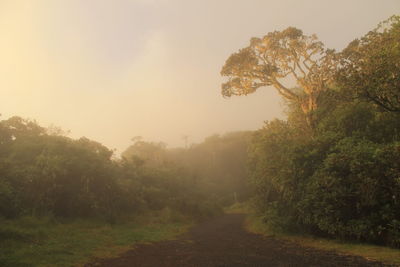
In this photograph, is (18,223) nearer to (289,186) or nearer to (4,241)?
(4,241)

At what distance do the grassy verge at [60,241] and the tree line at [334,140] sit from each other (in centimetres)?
718

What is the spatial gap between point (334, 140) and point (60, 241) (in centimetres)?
1237

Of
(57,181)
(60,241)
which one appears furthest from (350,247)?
(57,181)

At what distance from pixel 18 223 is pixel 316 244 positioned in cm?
1303

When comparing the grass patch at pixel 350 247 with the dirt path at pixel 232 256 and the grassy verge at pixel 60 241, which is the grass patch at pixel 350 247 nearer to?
the dirt path at pixel 232 256

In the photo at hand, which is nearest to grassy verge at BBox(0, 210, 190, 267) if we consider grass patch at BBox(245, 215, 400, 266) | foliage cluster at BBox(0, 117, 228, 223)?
foliage cluster at BBox(0, 117, 228, 223)

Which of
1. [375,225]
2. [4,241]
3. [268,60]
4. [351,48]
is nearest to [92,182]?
[4,241]

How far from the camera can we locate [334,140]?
13.3 m

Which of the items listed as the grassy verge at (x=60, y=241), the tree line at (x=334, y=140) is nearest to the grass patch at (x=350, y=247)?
the tree line at (x=334, y=140)

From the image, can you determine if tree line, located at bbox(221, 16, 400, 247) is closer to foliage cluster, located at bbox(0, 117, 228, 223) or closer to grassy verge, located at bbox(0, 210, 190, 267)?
grassy verge, located at bbox(0, 210, 190, 267)

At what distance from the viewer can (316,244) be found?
12.0 metres

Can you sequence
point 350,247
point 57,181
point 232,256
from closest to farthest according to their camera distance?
point 232,256, point 350,247, point 57,181

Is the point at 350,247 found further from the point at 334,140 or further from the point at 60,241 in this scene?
the point at 60,241

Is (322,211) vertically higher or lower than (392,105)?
lower
